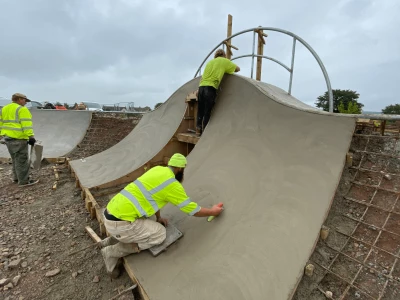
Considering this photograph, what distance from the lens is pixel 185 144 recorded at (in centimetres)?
596

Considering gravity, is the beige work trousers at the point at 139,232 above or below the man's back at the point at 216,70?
below

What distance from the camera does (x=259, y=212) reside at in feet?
8.74

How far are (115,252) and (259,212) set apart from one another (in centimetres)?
180

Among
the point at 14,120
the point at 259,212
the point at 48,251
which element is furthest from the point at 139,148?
the point at 259,212

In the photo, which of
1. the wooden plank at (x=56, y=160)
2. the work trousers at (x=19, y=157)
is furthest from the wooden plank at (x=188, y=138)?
the wooden plank at (x=56, y=160)

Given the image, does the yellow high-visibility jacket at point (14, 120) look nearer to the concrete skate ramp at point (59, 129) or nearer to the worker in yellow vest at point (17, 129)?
the worker in yellow vest at point (17, 129)

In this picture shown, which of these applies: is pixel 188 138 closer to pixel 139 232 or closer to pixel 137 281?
pixel 139 232

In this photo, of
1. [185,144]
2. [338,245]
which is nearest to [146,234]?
[338,245]

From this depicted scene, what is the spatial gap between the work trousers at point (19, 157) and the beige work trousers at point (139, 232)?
456cm

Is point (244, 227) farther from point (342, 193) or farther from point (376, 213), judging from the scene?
point (376, 213)

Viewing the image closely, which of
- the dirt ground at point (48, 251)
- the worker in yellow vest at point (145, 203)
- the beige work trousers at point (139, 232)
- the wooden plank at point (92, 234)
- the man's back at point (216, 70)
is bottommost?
the dirt ground at point (48, 251)

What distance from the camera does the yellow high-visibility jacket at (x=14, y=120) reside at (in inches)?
208

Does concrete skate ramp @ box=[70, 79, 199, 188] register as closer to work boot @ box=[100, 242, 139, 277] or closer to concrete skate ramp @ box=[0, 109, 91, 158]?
work boot @ box=[100, 242, 139, 277]

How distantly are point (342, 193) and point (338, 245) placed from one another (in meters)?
0.65
